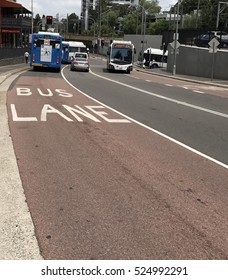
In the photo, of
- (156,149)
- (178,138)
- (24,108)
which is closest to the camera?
(156,149)

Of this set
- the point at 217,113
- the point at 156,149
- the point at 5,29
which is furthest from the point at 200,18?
the point at 156,149

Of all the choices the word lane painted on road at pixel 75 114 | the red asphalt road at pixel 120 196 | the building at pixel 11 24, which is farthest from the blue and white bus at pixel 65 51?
the red asphalt road at pixel 120 196

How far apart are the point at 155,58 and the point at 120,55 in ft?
85.9

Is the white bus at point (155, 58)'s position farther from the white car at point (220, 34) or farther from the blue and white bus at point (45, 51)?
the blue and white bus at point (45, 51)

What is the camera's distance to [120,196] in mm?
5754

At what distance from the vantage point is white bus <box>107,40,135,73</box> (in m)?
40.8

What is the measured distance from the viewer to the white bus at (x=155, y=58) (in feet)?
205

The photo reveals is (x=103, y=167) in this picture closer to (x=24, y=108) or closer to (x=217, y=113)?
(x=24, y=108)

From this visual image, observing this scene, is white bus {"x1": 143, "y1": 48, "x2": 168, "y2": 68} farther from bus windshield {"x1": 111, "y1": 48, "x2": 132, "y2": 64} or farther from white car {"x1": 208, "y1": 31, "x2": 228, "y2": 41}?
bus windshield {"x1": 111, "y1": 48, "x2": 132, "y2": 64}

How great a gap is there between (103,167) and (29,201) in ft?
6.30

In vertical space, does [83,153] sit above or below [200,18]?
below

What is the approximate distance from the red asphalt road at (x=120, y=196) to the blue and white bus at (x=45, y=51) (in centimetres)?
2656

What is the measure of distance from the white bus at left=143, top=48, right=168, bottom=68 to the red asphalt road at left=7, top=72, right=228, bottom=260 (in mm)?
54184
